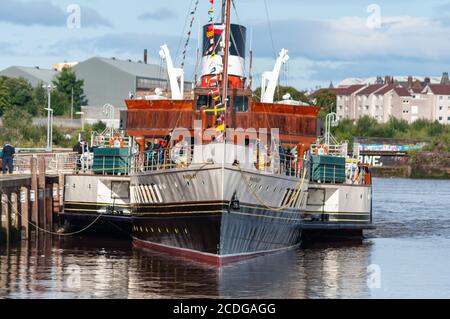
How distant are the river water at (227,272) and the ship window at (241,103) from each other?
571cm

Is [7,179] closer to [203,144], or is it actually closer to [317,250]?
[203,144]

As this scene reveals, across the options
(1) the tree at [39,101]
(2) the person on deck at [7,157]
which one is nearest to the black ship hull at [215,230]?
(2) the person on deck at [7,157]

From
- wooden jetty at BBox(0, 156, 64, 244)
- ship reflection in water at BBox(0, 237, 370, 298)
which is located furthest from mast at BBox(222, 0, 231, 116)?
wooden jetty at BBox(0, 156, 64, 244)

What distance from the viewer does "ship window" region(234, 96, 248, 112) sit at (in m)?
42.7

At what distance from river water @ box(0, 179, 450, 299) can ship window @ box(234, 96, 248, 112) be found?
5708 mm

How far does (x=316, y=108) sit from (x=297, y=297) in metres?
13.2

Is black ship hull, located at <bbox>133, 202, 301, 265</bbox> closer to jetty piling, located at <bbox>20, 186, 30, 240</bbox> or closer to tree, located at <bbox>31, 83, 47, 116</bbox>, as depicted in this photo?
jetty piling, located at <bbox>20, 186, 30, 240</bbox>

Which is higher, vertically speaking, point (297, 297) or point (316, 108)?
point (316, 108)

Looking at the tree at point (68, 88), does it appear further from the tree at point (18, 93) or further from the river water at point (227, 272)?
the river water at point (227, 272)

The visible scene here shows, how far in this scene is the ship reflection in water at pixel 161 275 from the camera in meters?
33.0

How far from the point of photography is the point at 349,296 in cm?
3325

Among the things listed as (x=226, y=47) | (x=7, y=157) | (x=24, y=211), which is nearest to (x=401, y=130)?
(x=7, y=157)

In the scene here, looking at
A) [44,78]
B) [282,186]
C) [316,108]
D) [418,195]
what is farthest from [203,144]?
[44,78]

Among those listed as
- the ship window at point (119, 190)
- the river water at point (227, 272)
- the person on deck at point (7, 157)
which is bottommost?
the river water at point (227, 272)
